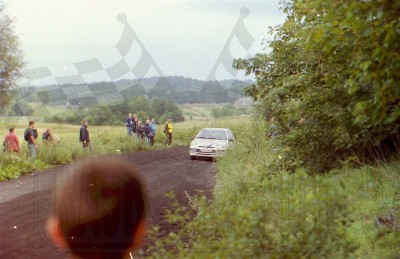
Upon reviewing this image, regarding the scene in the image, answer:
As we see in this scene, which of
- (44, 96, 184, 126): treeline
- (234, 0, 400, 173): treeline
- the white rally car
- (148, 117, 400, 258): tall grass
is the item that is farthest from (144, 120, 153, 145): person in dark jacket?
(148, 117, 400, 258): tall grass

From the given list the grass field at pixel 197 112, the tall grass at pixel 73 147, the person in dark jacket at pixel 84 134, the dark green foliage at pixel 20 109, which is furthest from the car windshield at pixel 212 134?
the grass field at pixel 197 112

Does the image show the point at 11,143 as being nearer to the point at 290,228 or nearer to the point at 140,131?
the point at 140,131

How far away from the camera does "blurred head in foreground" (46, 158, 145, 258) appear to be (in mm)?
9312

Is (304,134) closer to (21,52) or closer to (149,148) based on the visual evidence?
(149,148)

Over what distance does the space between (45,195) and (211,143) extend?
12745 mm

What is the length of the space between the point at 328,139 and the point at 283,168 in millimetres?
1343

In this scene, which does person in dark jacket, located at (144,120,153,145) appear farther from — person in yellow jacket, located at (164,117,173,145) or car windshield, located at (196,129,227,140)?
car windshield, located at (196,129,227,140)

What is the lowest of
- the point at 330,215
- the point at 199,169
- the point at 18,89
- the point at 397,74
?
the point at 199,169

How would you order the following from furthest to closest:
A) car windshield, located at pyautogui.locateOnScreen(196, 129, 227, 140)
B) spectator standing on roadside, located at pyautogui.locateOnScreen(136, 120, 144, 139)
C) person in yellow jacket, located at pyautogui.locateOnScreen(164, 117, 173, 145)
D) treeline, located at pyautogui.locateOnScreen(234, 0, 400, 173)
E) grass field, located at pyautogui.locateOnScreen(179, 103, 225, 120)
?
grass field, located at pyautogui.locateOnScreen(179, 103, 225, 120) → person in yellow jacket, located at pyautogui.locateOnScreen(164, 117, 173, 145) → spectator standing on roadside, located at pyautogui.locateOnScreen(136, 120, 144, 139) → car windshield, located at pyautogui.locateOnScreen(196, 129, 227, 140) → treeline, located at pyautogui.locateOnScreen(234, 0, 400, 173)

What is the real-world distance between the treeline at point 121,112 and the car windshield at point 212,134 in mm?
18488

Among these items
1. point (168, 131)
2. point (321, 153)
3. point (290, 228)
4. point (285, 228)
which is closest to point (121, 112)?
point (168, 131)

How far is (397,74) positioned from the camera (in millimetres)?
5031

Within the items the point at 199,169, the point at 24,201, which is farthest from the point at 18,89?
the point at 24,201

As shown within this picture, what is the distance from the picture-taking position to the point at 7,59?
38.7 meters
